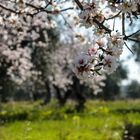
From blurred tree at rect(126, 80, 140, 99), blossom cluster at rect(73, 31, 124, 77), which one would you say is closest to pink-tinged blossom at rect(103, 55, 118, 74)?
blossom cluster at rect(73, 31, 124, 77)

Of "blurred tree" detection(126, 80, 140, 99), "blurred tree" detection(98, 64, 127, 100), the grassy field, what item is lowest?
"blurred tree" detection(126, 80, 140, 99)

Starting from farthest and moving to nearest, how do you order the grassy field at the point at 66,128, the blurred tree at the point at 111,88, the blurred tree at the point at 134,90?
the blurred tree at the point at 134,90 → the blurred tree at the point at 111,88 → the grassy field at the point at 66,128

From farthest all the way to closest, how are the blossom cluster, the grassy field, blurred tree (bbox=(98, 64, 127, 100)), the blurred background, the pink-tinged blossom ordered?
1. blurred tree (bbox=(98, 64, 127, 100))
2. the blurred background
3. the grassy field
4. the pink-tinged blossom
5. the blossom cluster

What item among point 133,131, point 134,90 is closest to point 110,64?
point 133,131

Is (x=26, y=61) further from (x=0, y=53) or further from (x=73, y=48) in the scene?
(x=73, y=48)

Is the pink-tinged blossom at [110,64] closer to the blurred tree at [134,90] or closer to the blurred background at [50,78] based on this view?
the blurred background at [50,78]

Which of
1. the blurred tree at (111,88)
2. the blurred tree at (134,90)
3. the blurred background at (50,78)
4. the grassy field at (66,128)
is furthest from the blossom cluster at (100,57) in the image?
the blurred tree at (134,90)

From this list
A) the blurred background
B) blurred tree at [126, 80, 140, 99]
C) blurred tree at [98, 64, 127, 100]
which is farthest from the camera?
blurred tree at [126, 80, 140, 99]

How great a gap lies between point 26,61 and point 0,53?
4.27 meters

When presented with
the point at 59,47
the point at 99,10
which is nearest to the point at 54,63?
the point at 59,47

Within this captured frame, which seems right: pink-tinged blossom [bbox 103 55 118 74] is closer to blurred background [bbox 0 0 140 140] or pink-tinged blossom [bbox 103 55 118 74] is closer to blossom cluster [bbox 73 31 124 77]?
blossom cluster [bbox 73 31 124 77]

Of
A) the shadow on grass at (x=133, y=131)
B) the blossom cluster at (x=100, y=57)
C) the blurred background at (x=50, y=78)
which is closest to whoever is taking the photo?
the blossom cluster at (x=100, y=57)

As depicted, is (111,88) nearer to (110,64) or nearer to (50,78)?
(50,78)

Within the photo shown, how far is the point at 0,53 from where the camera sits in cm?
1880
